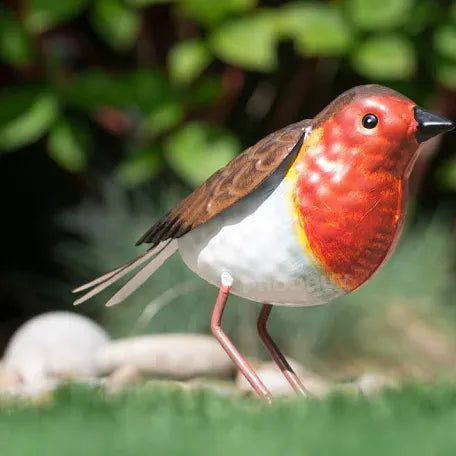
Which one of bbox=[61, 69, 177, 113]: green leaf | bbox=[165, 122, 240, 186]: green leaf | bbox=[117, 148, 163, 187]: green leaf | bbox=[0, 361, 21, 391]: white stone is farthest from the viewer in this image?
bbox=[117, 148, 163, 187]: green leaf

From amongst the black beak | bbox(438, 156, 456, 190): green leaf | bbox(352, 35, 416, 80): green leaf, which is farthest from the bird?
bbox(438, 156, 456, 190): green leaf

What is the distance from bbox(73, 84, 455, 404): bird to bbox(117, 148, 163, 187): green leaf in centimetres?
265

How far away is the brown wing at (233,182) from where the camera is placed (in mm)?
2447

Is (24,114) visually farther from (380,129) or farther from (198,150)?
(380,129)

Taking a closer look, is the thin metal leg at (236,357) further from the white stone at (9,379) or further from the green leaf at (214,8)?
the green leaf at (214,8)

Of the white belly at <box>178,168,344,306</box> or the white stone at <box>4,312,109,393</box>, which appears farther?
the white stone at <box>4,312,109,393</box>

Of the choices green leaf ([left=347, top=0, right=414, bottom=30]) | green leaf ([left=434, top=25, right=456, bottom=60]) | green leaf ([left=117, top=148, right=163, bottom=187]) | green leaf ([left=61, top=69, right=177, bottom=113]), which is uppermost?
green leaf ([left=347, top=0, right=414, bottom=30])

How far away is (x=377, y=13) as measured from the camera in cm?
486

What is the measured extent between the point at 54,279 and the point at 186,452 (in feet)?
14.3

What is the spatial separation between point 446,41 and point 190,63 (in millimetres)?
1246

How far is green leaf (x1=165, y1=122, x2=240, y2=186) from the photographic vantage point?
16.2 ft

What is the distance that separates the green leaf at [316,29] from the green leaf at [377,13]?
0.08 meters

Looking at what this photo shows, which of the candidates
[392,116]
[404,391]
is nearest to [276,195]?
[392,116]

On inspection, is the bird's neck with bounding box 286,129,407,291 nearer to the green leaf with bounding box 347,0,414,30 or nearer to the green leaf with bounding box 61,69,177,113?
the green leaf with bounding box 347,0,414,30
